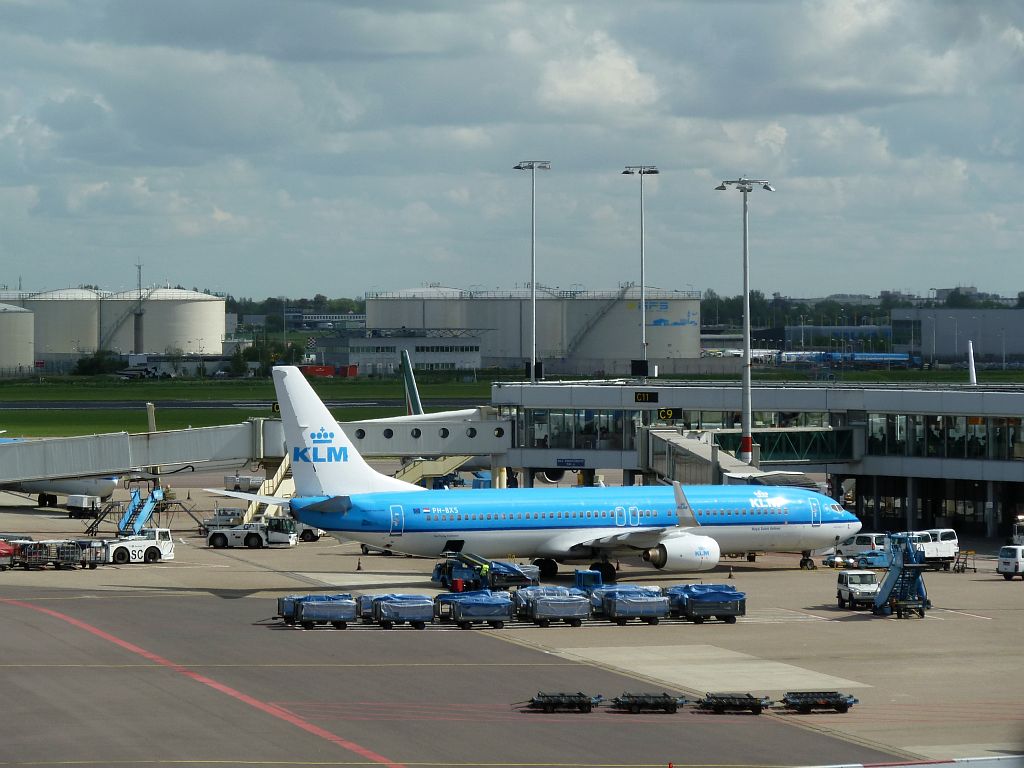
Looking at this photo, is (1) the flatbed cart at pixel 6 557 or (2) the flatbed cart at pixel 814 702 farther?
(1) the flatbed cart at pixel 6 557

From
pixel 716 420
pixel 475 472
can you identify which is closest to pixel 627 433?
pixel 716 420

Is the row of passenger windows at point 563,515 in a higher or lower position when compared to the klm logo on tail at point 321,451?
lower

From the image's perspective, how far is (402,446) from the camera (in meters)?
83.6

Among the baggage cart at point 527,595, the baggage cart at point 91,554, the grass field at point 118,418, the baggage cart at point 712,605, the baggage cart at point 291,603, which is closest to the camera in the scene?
the baggage cart at point 291,603

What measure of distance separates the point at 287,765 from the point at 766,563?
1701 inches

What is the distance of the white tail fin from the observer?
60562 mm

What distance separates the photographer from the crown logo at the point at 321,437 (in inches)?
2388

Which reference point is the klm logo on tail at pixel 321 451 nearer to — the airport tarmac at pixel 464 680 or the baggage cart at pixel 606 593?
the airport tarmac at pixel 464 680

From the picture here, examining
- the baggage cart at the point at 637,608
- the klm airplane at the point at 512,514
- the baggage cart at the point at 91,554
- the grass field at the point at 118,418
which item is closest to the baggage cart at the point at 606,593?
the baggage cart at the point at 637,608

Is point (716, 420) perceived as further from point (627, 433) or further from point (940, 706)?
point (940, 706)

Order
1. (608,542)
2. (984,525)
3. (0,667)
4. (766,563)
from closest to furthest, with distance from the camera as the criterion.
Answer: (0,667) < (608,542) < (766,563) < (984,525)

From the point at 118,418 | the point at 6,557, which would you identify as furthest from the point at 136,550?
the point at 118,418

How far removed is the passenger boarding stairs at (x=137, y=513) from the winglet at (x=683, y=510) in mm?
30916

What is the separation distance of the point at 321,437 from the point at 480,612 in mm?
12241
